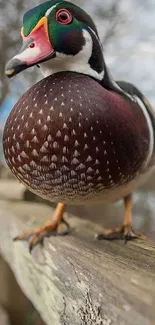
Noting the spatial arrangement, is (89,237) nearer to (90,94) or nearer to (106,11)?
(90,94)

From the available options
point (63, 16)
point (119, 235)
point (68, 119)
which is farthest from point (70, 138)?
point (119, 235)

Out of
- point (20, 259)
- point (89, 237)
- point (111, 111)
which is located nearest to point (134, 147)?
point (111, 111)

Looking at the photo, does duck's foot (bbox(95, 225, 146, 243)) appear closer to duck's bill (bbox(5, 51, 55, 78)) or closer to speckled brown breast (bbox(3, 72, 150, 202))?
speckled brown breast (bbox(3, 72, 150, 202))

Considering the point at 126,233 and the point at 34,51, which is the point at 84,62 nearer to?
the point at 34,51

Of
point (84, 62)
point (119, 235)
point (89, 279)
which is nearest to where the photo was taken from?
point (89, 279)

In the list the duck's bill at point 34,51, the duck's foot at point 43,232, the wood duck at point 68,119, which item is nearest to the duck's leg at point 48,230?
the duck's foot at point 43,232

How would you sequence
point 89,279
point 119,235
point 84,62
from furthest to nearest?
point 119,235 < point 84,62 < point 89,279
